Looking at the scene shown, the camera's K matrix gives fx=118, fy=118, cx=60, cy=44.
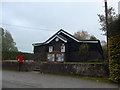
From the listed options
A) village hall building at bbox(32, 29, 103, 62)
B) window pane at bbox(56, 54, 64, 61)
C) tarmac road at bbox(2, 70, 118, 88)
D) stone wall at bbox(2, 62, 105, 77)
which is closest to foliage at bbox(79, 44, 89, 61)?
village hall building at bbox(32, 29, 103, 62)

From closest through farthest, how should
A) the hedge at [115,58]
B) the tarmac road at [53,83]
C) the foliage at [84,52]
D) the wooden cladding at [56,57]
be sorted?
the tarmac road at [53,83], the hedge at [115,58], the foliage at [84,52], the wooden cladding at [56,57]

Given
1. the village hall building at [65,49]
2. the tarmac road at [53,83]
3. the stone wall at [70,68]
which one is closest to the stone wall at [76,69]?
the stone wall at [70,68]

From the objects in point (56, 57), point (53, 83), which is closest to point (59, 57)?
point (56, 57)

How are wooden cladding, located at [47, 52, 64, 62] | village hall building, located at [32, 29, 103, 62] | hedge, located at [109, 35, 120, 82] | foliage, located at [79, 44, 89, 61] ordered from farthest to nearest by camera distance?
wooden cladding, located at [47, 52, 64, 62]
village hall building, located at [32, 29, 103, 62]
foliage, located at [79, 44, 89, 61]
hedge, located at [109, 35, 120, 82]

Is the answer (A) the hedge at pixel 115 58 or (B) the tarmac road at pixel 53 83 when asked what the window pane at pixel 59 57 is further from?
(A) the hedge at pixel 115 58

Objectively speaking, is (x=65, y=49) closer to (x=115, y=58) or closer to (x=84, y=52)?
(x=84, y=52)

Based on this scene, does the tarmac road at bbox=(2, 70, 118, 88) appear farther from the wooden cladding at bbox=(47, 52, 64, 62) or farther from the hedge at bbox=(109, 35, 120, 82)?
the wooden cladding at bbox=(47, 52, 64, 62)

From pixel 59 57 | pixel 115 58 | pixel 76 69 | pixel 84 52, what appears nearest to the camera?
pixel 115 58

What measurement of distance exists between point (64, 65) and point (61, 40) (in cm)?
846

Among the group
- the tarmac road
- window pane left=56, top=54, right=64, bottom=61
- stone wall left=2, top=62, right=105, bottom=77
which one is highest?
window pane left=56, top=54, right=64, bottom=61

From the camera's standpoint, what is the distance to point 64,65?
10.7m

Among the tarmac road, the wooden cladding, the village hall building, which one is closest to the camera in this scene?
the tarmac road

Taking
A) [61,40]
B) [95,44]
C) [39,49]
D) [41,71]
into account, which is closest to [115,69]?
[41,71]

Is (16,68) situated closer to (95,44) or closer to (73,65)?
(73,65)
